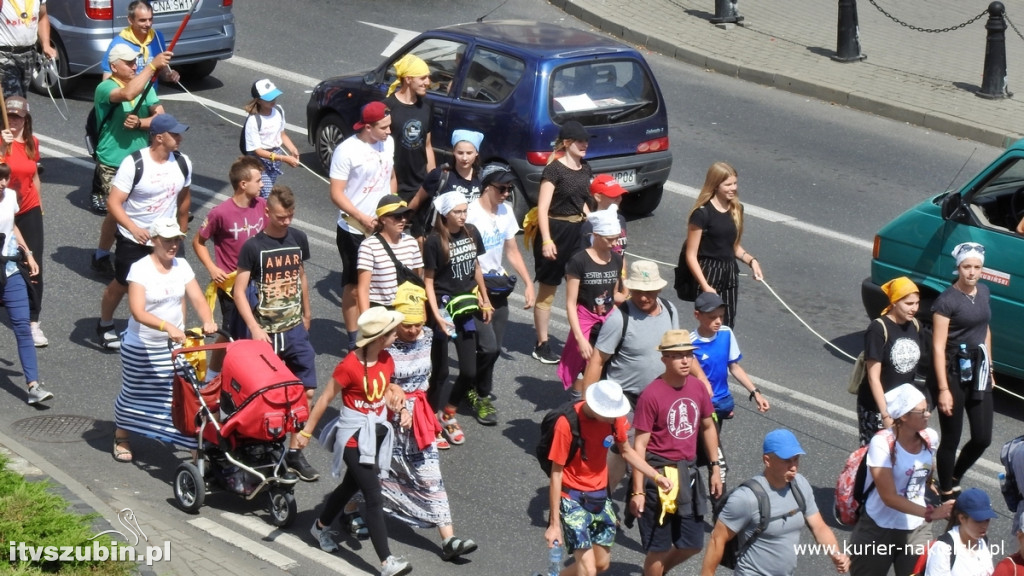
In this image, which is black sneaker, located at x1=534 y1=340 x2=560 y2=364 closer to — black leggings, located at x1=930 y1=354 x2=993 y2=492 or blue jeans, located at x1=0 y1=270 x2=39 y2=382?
black leggings, located at x1=930 y1=354 x2=993 y2=492

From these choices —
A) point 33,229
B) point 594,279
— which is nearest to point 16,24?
point 33,229

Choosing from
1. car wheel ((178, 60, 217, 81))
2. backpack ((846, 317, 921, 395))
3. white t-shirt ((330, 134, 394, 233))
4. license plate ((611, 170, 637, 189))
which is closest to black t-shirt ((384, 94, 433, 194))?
white t-shirt ((330, 134, 394, 233))

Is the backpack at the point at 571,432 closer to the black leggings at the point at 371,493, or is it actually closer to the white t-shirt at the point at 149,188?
the black leggings at the point at 371,493

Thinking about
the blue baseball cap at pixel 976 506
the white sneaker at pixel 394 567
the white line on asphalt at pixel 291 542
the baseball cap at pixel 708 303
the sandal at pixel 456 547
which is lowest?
the white line on asphalt at pixel 291 542

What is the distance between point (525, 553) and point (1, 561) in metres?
2.85

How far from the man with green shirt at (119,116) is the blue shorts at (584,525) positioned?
18.2 ft

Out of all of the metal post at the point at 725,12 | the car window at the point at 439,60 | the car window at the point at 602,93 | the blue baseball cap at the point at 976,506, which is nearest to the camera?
the blue baseball cap at the point at 976,506

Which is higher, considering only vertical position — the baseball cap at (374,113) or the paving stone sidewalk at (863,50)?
the baseball cap at (374,113)

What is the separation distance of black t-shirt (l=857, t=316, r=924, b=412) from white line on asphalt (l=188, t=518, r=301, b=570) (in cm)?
354

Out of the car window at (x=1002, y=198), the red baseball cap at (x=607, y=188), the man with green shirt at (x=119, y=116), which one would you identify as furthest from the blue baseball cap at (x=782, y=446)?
the man with green shirt at (x=119, y=116)

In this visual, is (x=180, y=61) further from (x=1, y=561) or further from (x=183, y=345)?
(x=1, y=561)

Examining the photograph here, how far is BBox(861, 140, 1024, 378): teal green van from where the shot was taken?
9750 millimetres

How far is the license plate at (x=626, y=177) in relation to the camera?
12.8 meters

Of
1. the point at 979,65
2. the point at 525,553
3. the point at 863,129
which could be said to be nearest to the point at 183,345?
the point at 525,553
